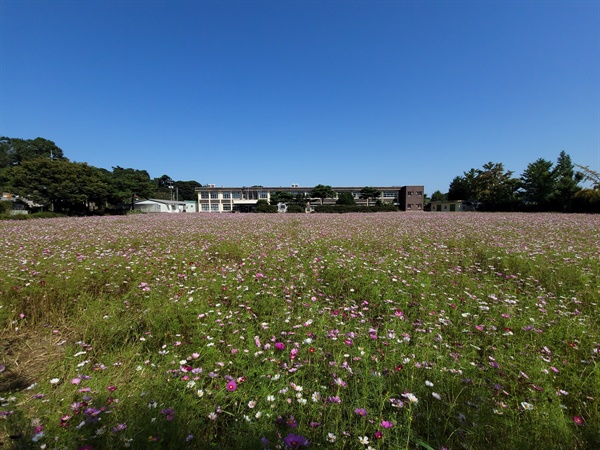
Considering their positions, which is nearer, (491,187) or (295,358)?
(295,358)

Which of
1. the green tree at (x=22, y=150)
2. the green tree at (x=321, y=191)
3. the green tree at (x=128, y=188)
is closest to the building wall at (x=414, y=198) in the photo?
the green tree at (x=321, y=191)

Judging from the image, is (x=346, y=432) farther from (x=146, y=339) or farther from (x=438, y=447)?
(x=146, y=339)

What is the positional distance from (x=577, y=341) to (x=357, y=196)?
7705 cm

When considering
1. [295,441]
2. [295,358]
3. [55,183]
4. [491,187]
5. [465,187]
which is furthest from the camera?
[465,187]

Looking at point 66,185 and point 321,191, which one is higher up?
point 321,191

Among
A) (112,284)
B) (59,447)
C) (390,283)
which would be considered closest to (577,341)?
(390,283)

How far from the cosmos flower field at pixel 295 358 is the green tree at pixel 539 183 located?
4841 centimetres

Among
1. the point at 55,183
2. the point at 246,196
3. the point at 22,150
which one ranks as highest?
the point at 22,150

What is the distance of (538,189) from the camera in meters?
41.0

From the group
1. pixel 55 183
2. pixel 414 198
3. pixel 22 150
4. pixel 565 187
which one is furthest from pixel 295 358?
pixel 22 150

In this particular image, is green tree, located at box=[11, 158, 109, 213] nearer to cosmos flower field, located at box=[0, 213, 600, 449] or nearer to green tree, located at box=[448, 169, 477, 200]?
cosmos flower field, located at box=[0, 213, 600, 449]

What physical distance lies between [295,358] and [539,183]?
55.5 metres

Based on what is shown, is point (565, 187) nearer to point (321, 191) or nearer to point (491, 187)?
point (491, 187)

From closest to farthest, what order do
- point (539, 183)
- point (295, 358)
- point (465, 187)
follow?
point (295, 358)
point (539, 183)
point (465, 187)
